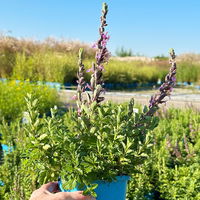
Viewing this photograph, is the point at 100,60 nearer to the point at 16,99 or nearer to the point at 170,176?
the point at 170,176

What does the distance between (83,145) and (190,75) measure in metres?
21.6

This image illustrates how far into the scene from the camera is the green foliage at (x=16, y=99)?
558 cm

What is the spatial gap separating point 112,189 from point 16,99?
4708 mm

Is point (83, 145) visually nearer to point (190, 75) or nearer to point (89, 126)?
point (89, 126)

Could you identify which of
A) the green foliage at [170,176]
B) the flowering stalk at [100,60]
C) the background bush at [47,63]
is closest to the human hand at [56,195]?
the flowering stalk at [100,60]

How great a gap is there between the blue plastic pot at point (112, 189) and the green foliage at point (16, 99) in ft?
12.2

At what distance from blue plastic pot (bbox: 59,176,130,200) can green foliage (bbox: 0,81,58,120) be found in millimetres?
3731

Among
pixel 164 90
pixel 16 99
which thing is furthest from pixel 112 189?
pixel 16 99

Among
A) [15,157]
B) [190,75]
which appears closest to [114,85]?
[190,75]

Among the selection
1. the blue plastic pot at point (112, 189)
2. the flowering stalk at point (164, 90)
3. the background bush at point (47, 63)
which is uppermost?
the background bush at point (47, 63)

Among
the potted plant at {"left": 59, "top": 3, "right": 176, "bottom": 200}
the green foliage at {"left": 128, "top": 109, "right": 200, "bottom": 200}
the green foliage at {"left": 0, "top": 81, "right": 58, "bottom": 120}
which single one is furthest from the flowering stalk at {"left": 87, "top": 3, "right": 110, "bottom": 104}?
the green foliage at {"left": 0, "top": 81, "right": 58, "bottom": 120}

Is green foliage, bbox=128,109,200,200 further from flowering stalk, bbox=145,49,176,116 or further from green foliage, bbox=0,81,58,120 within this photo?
green foliage, bbox=0,81,58,120

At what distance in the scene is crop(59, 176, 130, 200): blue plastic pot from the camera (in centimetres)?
138

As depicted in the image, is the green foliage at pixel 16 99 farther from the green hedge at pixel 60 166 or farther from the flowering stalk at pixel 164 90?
the flowering stalk at pixel 164 90
